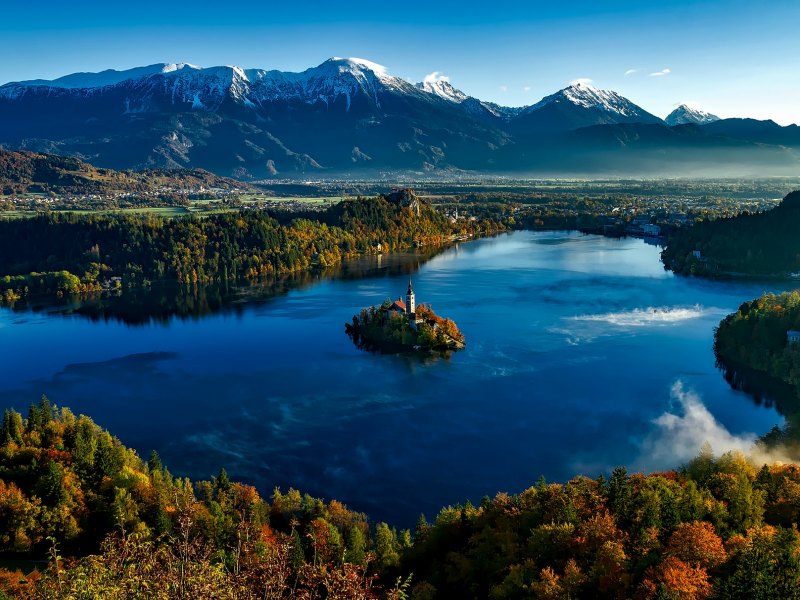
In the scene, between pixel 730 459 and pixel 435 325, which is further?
pixel 435 325

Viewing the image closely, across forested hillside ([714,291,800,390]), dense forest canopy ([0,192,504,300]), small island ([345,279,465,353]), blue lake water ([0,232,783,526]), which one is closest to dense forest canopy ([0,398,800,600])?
blue lake water ([0,232,783,526])

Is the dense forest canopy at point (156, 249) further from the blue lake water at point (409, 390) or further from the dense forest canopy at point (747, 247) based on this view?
the dense forest canopy at point (747, 247)

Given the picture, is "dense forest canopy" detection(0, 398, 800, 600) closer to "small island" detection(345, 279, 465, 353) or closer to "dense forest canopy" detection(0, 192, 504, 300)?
"small island" detection(345, 279, 465, 353)

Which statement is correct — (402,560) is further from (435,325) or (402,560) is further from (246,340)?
(246,340)

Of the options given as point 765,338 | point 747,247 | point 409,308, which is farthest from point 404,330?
point 747,247

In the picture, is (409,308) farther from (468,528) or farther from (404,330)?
(468,528)

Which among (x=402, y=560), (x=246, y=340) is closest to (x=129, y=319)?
(x=246, y=340)
